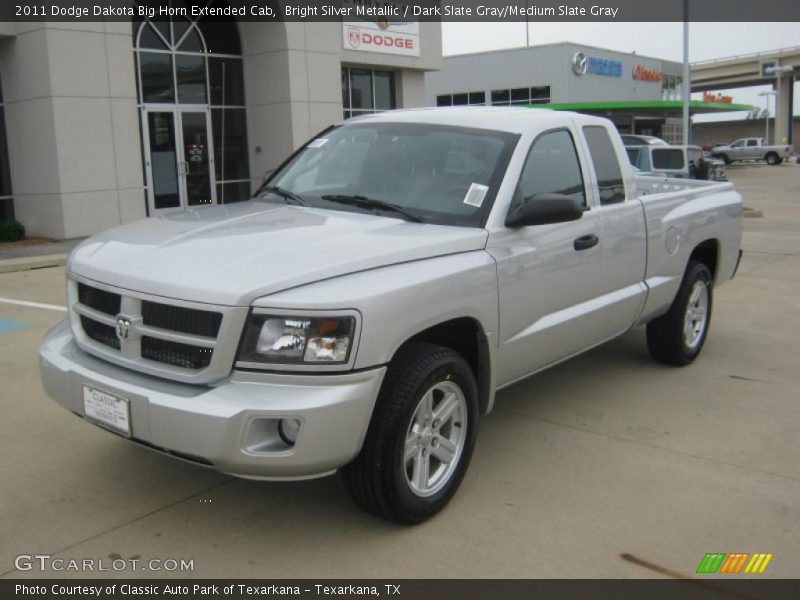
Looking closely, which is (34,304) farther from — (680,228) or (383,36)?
(383,36)

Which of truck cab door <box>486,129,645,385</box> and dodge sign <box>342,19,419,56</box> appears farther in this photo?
dodge sign <box>342,19,419,56</box>

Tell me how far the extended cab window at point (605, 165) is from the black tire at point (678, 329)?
3.99ft

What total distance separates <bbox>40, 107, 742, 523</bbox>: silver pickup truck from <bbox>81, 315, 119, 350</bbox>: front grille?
0.01m

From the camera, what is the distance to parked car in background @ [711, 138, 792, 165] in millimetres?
55031

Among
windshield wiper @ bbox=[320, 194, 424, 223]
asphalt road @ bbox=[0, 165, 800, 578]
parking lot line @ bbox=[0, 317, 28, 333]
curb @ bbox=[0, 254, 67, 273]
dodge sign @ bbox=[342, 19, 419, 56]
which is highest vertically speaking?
dodge sign @ bbox=[342, 19, 419, 56]

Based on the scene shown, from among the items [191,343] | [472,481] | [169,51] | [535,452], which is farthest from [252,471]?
[169,51]

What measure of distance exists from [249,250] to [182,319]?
0.44 m

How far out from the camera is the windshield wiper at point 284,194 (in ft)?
15.6

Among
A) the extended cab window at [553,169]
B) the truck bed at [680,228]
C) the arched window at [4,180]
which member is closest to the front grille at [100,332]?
the extended cab window at [553,169]

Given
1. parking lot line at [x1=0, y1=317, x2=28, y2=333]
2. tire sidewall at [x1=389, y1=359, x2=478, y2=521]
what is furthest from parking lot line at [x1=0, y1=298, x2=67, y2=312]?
tire sidewall at [x1=389, y1=359, x2=478, y2=521]

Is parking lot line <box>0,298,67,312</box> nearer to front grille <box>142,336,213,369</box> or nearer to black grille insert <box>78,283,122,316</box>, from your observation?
black grille insert <box>78,283,122,316</box>

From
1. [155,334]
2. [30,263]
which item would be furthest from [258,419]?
[30,263]

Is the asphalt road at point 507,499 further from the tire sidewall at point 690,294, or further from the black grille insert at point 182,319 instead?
the black grille insert at point 182,319

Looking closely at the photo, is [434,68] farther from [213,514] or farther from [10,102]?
[213,514]
